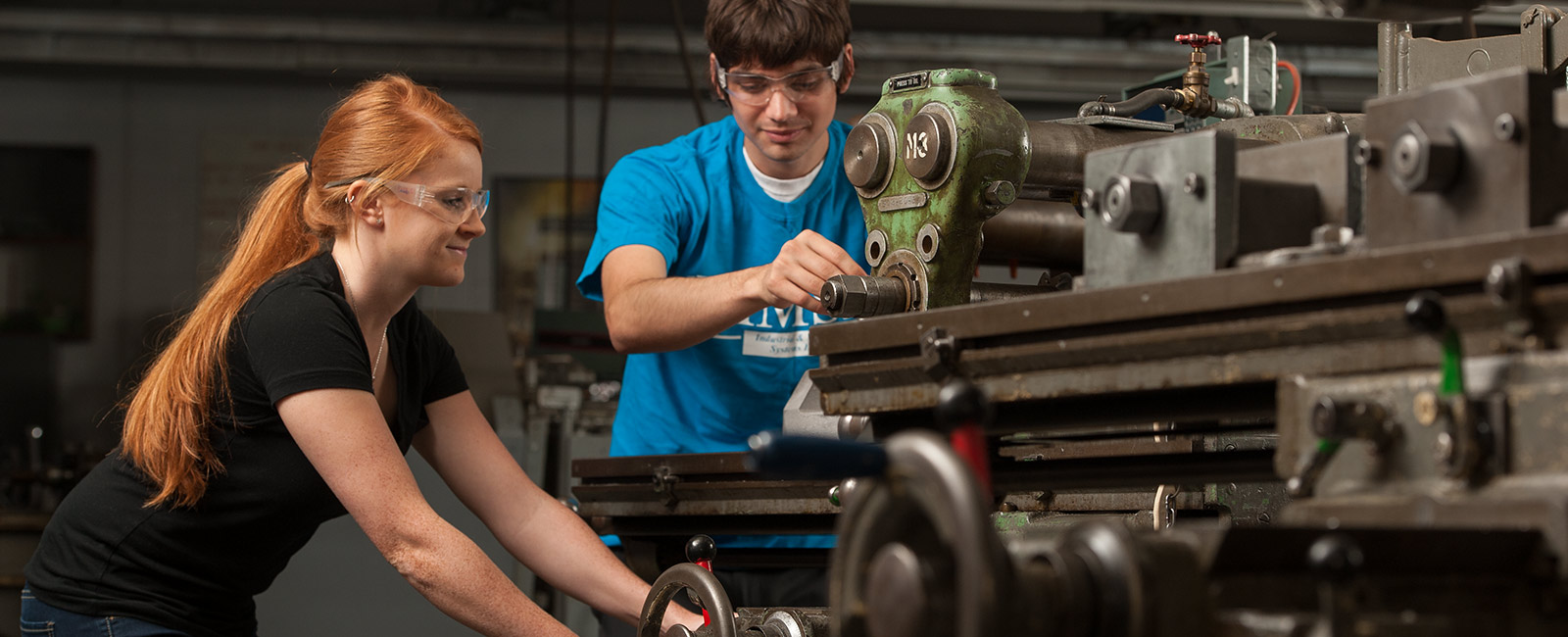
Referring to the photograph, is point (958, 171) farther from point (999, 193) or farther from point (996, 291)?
point (996, 291)

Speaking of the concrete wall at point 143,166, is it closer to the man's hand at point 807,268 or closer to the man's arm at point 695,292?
the man's arm at point 695,292

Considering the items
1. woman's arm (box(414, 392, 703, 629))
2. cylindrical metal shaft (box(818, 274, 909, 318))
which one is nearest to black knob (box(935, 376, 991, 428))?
cylindrical metal shaft (box(818, 274, 909, 318))

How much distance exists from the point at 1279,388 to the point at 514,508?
3.89 feet

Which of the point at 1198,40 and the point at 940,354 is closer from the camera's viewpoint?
the point at 940,354

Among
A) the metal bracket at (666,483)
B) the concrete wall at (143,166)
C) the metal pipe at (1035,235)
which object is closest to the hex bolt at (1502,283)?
the metal pipe at (1035,235)

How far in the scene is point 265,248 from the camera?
158 centimetres

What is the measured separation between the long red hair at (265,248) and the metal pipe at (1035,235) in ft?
2.12

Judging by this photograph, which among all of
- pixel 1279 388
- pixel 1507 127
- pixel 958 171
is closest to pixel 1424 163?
pixel 1507 127

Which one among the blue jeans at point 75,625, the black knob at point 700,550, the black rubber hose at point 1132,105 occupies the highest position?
the black rubber hose at point 1132,105

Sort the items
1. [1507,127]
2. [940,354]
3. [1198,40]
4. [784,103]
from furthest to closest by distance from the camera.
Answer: [784,103] → [1198,40] → [940,354] → [1507,127]

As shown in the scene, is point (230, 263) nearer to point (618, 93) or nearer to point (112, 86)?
point (618, 93)

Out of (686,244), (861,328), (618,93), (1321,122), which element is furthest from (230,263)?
(618,93)

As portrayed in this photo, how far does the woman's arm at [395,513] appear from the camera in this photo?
138 cm

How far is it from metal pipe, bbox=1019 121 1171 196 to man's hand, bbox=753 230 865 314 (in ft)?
0.66
